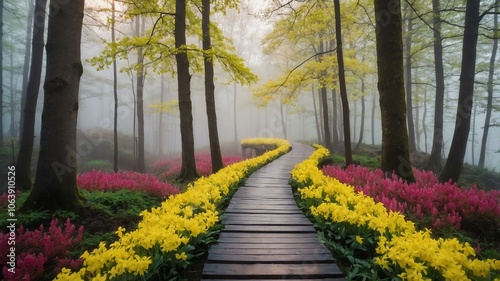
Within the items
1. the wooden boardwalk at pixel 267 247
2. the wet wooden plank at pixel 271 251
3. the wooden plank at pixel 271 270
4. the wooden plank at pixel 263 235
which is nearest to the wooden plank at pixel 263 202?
the wooden boardwalk at pixel 267 247

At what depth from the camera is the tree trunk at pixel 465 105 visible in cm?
905

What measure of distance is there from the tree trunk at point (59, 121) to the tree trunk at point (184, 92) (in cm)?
432

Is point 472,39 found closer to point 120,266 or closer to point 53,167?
point 120,266

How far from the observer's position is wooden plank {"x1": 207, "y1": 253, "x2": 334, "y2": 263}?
3.46 metres

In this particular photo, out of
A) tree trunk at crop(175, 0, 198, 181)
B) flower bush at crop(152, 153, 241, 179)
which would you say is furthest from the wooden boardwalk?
flower bush at crop(152, 153, 241, 179)

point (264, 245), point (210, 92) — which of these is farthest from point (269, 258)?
point (210, 92)

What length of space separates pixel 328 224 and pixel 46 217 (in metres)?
5.55

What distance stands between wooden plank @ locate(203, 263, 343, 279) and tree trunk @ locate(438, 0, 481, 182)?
8.41 m

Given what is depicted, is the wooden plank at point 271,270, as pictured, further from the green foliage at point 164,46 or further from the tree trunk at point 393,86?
the green foliage at point 164,46

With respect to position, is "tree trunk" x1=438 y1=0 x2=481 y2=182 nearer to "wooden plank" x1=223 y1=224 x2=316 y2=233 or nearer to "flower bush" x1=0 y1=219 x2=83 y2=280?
"wooden plank" x1=223 y1=224 x2=316 y2=233

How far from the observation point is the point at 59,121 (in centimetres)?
557

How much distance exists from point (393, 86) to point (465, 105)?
407 centimetres

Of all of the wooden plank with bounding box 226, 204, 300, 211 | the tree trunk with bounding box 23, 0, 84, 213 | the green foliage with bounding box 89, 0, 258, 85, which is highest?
the green foliage with bounding box 89, 0, 258, 85

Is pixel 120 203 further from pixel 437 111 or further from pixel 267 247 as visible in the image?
pixel 437 111
